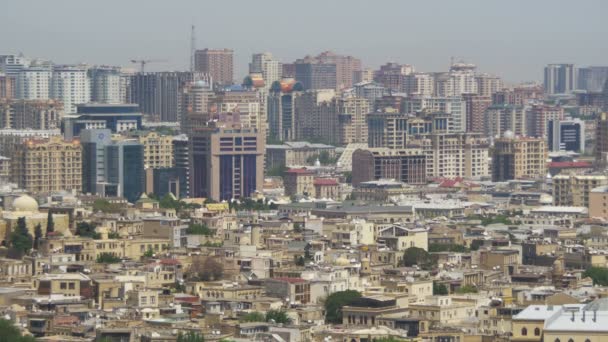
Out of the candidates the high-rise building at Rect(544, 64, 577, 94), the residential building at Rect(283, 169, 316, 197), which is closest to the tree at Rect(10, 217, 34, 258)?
the residential building at Rect(283, 169, 316, 197)

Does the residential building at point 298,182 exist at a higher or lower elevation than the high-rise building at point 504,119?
lower

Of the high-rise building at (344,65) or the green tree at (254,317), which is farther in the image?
the high-rise building at (344,65)

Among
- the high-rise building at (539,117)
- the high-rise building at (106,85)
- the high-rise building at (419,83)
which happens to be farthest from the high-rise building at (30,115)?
the high-rise building at (419,83)

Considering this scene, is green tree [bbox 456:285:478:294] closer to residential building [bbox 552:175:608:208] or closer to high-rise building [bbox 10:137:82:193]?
residential building [bbox 552:175:608:208]

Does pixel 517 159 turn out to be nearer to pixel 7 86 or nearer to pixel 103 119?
pixel 103 119

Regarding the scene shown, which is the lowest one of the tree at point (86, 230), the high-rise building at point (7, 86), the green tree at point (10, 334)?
the green tree at point (10, 334)

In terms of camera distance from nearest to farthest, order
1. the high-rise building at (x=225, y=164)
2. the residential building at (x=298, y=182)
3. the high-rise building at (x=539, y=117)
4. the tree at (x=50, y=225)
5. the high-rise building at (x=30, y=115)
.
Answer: the tree at (x=50, y=225), the high-rise building at (x=225, y=164), the residential building at (x=298, y=182), the high-rise building at (x=30, y=115), the high-rise building at (x=539, y=117)

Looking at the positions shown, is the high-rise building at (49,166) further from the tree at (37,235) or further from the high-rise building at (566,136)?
the high-rise building at (566,136)
